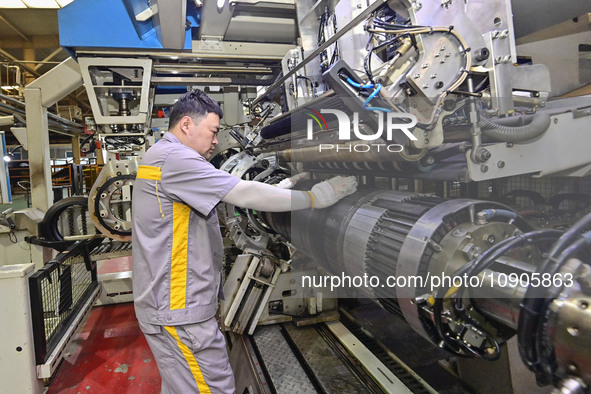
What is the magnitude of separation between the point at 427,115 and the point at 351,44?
3.22 feet

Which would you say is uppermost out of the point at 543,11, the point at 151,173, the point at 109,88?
the point at 109,88

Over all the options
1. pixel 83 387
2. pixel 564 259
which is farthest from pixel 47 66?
pixel 564 259

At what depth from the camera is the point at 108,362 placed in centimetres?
281

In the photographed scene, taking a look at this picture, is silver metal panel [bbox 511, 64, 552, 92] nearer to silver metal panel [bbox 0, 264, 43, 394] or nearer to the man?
the man

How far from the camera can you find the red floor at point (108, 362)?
2525 millimetres

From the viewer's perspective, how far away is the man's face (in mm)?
1701

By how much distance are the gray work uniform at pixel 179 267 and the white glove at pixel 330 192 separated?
1.09ft

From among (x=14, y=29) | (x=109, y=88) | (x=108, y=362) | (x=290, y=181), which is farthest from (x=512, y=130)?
(x=14, y=29)

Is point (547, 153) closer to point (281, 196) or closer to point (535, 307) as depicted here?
point (535, 307)

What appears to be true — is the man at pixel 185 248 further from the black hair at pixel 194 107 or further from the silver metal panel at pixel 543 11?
the silver metal panel at pixel 543 11

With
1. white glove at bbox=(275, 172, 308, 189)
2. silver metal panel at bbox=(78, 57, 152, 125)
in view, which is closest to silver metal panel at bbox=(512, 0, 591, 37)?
white glove at bbox=(275, 172, 308, 189)

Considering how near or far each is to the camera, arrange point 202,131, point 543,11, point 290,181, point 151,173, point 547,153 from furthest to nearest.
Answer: point 290,181
point 202,131
point 151,173
point 543,11
point 547,153

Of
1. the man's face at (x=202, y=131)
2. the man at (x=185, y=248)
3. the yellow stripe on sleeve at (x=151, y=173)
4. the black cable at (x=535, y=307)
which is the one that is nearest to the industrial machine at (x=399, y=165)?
the black cable at (x=535, y=307)

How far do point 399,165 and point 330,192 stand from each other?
1.04 feet
